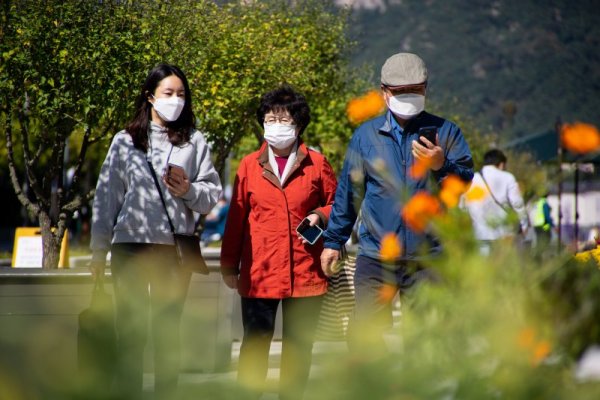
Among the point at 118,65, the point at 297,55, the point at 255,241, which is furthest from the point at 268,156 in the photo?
the point at 297,55

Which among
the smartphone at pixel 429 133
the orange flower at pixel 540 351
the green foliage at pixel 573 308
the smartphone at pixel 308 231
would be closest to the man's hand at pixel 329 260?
the smartphone at pixel 308 231

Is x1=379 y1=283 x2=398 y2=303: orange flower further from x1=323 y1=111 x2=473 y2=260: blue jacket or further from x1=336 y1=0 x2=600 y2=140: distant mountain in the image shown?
x1=336 y1=0 x2=600 y2=140: distant mountain

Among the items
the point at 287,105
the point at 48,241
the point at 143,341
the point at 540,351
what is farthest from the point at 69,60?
the point at 540,351

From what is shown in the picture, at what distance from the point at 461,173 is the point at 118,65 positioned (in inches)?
202

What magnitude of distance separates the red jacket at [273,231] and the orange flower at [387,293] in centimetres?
66

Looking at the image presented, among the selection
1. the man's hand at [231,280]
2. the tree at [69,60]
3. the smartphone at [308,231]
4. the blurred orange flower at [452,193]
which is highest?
the tree at [69,60]

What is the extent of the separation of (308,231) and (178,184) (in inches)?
29.5

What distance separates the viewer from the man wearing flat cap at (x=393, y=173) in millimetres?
5492

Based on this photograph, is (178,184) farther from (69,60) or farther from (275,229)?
(69,60)

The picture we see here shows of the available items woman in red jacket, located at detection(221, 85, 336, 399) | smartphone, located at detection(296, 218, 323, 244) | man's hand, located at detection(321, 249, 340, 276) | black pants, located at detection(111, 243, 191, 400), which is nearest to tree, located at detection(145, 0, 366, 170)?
woman in red jacket, located at detection(221, 85, 336, 399)

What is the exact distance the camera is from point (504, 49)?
166250 mm

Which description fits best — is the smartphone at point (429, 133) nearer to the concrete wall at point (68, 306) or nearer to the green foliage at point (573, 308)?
the concrete wall at point (68, 306)

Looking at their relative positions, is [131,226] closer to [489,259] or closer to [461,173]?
[461,173]

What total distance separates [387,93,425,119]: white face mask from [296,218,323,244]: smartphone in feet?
2.84
